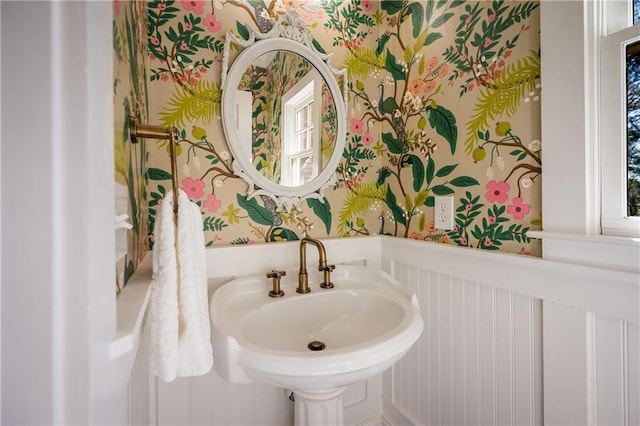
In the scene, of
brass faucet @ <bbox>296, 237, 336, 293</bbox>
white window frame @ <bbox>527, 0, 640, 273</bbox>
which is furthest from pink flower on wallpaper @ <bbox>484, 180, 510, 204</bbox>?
brass faucet @ <bbox>296, 237, 336, 293</bbox>

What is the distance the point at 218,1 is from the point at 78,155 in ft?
3.17

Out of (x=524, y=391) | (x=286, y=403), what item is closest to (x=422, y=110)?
(x=524, y=391)

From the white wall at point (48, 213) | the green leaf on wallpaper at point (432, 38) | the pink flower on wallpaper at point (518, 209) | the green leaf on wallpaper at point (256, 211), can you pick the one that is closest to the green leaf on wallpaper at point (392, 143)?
the green leaf on wallpaper at point (432, 38)

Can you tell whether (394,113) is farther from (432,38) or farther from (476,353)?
(476,353)

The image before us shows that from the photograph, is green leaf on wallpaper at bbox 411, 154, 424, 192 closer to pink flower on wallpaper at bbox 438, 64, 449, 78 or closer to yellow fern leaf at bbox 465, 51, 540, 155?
yellow fern leaf at bbox 465, 51, 540, 155

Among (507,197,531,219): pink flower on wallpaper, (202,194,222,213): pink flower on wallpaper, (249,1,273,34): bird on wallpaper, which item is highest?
(249,1,273,34): bird on wallpaper

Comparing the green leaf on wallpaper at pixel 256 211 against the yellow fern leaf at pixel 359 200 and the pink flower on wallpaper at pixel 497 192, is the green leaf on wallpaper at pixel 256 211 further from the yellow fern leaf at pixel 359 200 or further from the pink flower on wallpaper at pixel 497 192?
the pink flower on wallpaper at pixel 497 192

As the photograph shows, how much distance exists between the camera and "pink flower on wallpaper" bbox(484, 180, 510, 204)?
2.75 feet

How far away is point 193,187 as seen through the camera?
0.94 metres

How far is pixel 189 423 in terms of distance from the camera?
0.93 meters

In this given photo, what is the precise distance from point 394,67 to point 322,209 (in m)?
0.72

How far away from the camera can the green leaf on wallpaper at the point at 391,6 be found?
3.91 ft

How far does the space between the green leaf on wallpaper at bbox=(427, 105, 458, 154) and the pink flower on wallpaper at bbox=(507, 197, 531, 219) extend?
27 cm

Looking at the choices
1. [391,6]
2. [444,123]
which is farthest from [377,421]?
[391,6]
